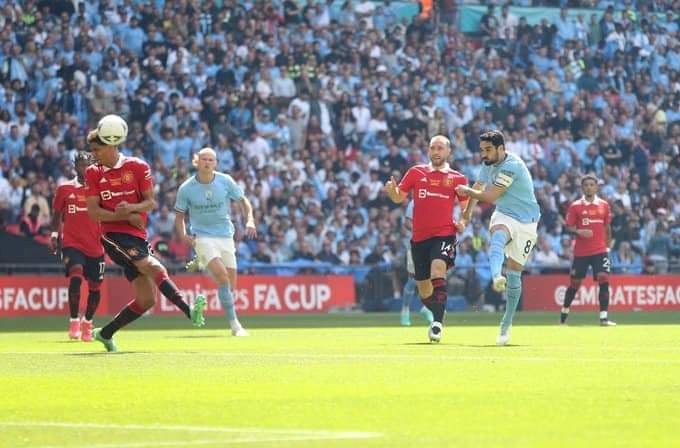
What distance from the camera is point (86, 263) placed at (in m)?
23.5

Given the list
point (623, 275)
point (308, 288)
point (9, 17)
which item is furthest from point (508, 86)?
point (9, 17)

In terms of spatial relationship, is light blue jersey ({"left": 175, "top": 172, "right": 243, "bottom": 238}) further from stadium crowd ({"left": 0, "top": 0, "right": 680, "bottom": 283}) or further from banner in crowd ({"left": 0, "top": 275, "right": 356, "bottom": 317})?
stadium crowd ({"left": 0, "top": 0, "right": 680, "bottom": 283})

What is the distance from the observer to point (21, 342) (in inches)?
869

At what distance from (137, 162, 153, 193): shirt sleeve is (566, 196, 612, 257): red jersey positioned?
14.0m

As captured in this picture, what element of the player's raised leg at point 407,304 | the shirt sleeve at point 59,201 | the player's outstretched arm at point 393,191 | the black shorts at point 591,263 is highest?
the player's outstretched arm at point 393,191

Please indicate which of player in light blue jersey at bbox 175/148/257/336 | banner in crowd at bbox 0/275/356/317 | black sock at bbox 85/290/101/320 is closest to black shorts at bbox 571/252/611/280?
banner in crowd at bbox 0/275/356/317

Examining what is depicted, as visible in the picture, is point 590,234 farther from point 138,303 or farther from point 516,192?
point 138,303

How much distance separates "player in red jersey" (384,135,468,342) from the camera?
21672mm

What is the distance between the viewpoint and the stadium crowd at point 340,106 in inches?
1439

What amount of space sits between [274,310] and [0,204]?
6421mm

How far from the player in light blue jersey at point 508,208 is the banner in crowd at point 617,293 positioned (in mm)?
18314

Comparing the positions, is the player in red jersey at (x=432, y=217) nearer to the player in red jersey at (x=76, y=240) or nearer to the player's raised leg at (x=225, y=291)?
the player's raised leg at (x=225, y=291)

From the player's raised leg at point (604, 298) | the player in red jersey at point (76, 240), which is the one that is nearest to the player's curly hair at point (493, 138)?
the player in red jersey at point (76, 240)

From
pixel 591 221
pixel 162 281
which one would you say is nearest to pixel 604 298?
pixel 591 221
